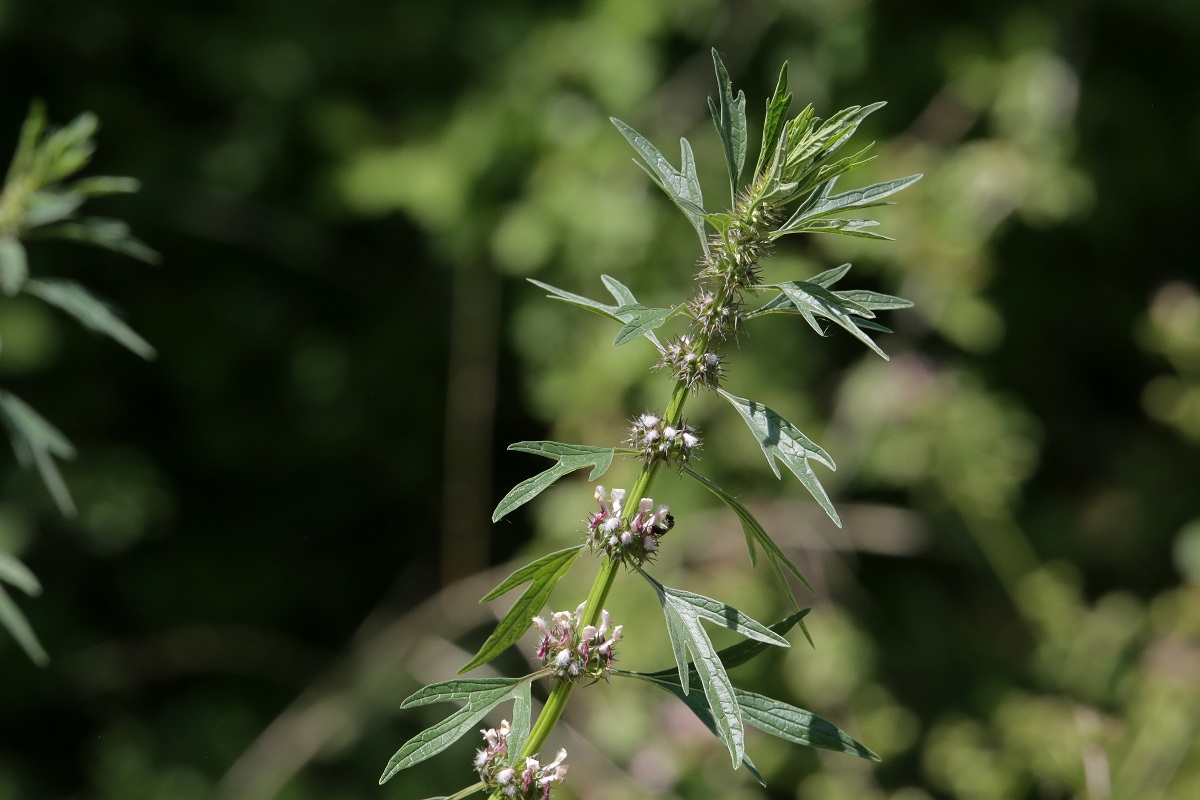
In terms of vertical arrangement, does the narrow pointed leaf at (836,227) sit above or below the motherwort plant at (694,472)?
above

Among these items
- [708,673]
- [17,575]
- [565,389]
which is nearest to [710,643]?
[708,673]

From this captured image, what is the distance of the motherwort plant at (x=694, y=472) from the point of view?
0.57 meters

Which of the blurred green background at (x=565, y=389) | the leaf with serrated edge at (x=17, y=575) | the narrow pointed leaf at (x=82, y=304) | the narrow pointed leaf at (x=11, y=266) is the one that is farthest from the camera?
the blurred green background at (x=565, y=389)

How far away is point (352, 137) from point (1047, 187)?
6.29 feet

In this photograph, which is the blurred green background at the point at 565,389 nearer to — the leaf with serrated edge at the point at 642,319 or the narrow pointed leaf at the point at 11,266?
the narrow pointed leaf at the point at 11,266

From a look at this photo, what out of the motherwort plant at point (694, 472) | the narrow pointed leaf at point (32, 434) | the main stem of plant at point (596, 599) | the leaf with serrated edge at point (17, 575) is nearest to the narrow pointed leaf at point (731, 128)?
the motherwort plant at point (694, 472)

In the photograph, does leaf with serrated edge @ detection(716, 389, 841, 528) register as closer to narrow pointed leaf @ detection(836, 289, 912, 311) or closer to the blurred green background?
narrow pointed leaf @ detection(836, 289, 912, 311)

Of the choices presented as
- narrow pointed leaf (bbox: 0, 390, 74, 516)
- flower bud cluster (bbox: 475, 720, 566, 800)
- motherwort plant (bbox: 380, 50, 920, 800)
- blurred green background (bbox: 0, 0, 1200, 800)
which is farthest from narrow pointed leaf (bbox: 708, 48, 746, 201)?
blurred green background (bbox: 0, 0, 1200, 800)

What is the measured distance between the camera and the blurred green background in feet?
8.50

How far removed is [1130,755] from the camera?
7.22 ft

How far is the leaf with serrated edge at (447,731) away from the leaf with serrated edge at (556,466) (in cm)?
10

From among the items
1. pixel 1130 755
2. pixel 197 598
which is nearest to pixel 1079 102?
pixel 1130 755

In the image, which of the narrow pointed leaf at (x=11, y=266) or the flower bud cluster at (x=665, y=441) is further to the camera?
the narrow pointed leaf at (x=11, y=266)

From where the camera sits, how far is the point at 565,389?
2709 mm
